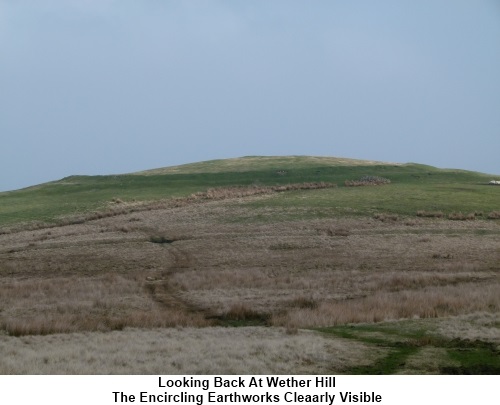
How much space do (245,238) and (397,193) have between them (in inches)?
1026

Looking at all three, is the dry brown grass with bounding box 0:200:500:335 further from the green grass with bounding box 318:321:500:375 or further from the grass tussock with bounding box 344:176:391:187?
the grass tussock with bounding box 344:176:391:187

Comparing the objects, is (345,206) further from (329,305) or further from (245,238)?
(329,305)

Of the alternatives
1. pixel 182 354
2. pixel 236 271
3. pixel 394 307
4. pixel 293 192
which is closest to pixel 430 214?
pixel 293 192

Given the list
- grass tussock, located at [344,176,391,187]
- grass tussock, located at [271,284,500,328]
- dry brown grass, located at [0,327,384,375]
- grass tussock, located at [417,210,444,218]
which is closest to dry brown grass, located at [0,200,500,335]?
grass tussock, located at [271,284,500,328]

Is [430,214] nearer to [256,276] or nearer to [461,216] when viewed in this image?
[461,216]

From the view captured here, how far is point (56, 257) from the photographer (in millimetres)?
45781

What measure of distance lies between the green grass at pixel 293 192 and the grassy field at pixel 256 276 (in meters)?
0.47

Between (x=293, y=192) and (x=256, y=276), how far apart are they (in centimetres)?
3960

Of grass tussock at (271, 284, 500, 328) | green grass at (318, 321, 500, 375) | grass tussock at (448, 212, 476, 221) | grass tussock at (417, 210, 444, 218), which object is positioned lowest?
grass tussock at (271, 284, 500, 328)

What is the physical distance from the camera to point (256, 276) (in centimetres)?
3712

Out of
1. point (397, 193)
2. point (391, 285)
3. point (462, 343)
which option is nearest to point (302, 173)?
point (397, 193)

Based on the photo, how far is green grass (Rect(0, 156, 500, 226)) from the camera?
209ft

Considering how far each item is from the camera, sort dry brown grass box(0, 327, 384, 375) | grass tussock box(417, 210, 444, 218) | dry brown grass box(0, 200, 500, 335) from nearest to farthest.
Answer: dry brown grass box(0, 327, 384, 375), dry brown grass box(0, 200, 500, 335), grass tussock box(417, 210, 444, 218)

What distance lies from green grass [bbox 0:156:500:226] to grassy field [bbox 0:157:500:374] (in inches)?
18.5
